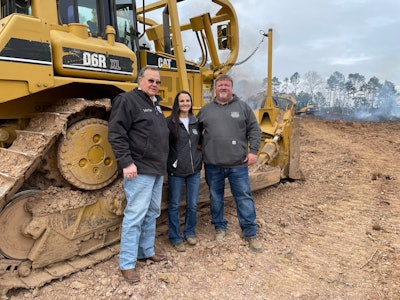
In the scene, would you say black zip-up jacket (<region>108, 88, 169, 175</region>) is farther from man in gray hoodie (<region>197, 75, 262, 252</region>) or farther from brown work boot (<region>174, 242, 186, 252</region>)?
brown work boot (<region>174, 242, 186, 252</region>)

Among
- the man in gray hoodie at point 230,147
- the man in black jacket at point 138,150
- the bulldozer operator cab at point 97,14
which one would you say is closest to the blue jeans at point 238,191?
the man in gray hoodie at point 230,147

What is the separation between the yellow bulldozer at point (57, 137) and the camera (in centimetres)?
304

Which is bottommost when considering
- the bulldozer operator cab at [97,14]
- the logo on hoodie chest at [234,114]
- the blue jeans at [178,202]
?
the blue jeans at [178,202]

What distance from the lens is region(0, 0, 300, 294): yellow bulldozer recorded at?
3.04 metres

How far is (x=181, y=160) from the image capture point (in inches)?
151

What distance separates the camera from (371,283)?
3.39m

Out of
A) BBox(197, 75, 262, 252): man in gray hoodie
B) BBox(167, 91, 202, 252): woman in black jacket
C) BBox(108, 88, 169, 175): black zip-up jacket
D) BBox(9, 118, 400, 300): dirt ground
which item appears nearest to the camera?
BBox(108, 88, 169, 175): black zip-up jacket

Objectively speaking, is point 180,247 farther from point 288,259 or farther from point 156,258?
point 288,259

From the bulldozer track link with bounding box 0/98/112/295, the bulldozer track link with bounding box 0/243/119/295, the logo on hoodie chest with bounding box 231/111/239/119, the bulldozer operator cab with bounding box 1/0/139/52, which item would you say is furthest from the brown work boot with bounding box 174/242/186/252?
the bulldozer operator cab with bounding box 1/0/139/52

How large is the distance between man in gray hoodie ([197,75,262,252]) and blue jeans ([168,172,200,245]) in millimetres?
290

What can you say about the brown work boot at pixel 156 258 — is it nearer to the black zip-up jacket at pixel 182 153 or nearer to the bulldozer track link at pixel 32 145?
the black zip-up jacket at pixel 182 153

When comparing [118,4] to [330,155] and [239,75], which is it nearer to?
[330,155]

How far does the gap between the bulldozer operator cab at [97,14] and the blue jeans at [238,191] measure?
5.83 feet

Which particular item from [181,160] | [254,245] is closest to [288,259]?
[254,245]
